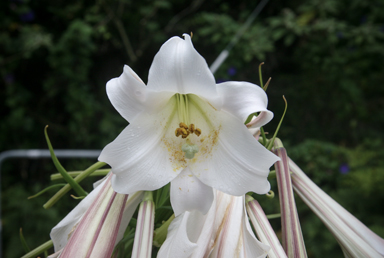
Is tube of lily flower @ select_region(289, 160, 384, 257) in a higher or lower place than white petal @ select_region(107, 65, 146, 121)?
lower

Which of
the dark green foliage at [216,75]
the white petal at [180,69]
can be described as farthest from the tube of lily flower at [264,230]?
the dark green foliage at [216,75]

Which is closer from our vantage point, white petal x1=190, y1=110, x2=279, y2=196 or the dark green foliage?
white petal x1=190, y1=110, x2=279, y2=196

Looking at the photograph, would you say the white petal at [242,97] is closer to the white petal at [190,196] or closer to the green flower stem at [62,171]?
the white petal at [190,196]

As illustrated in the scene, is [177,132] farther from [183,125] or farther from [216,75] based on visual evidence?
[216,75]

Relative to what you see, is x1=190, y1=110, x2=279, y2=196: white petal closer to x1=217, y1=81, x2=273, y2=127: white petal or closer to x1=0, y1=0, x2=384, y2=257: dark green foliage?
x1=217, y1=81, x2=273, y2=127: white petal

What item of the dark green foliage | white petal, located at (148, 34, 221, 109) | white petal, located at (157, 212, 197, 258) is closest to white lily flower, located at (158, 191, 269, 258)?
white petal, located at (157, 212, 197, 258)

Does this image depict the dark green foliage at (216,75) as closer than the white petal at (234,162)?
No
